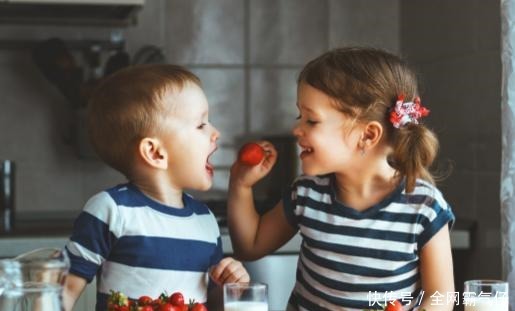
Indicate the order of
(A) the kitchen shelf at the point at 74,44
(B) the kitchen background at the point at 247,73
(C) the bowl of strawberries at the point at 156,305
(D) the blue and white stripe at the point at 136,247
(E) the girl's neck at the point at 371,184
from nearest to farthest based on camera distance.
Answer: (C) the bowl of strawberries at the point at 156,305 < (D) the blue and white stripe at the point at 136,247 < (E) the girl's neck at the point at 371,184 < (B) the kitchen background at the point at 247,73 < (A) the kitchen shelf at the point at 74,44

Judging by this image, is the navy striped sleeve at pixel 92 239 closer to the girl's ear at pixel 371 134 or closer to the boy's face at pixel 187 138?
the boy's face at pixel 187 138

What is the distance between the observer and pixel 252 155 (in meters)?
1.53

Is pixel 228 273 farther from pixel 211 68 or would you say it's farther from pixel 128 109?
pixel 211 68

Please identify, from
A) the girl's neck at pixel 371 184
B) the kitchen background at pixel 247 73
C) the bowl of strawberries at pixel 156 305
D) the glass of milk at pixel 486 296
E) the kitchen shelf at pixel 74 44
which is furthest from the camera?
the kitchen shelf at pixel 74 44

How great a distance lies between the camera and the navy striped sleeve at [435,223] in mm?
1437

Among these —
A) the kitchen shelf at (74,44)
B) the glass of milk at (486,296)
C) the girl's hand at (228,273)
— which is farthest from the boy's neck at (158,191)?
the kitchen shelf at (74,44)

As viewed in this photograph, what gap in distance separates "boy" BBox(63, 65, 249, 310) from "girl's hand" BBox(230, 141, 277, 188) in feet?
0.40

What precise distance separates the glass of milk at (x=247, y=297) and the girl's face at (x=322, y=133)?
0.39 m

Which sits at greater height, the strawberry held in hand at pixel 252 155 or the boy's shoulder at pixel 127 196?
the strawberry held in hand at pixel 252 155

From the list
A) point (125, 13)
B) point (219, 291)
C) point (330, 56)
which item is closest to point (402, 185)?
point (330, 56)

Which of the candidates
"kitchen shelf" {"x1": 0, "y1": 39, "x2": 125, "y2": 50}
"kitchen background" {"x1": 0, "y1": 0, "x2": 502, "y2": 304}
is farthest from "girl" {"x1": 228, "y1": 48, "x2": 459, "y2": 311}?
"kitchen shelf" {"x1": 0, "y1": 39, "x2": 125, "y2": 50}

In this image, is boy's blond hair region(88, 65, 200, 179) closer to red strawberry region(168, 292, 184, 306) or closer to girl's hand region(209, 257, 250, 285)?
girl's hand region(209, 257, 250, 285)

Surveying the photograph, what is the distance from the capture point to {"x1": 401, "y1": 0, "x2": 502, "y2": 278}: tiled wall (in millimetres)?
2008

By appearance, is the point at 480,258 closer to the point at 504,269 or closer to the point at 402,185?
the point at 504,269
